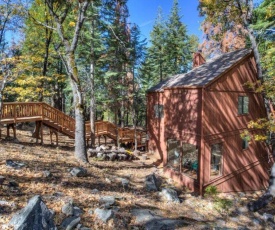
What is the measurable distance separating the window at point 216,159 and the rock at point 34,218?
949 cm

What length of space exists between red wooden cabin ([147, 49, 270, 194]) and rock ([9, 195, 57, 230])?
8223 mm

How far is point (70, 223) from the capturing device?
4.75 m

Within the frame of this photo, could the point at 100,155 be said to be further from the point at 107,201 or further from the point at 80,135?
the point at 107,201

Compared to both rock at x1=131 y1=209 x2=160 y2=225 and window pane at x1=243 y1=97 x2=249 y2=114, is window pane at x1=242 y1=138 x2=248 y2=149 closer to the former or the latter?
window pane at x1=243 y1=97 x2=249 y2=114

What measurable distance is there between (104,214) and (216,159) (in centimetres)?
863

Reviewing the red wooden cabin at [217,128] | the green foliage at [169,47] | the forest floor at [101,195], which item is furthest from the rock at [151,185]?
the green foliage at [169,47]

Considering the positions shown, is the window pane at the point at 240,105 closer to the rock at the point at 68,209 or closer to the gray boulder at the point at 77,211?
the gray boulder at the point at 77,211

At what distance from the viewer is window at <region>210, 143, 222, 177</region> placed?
39.6ft

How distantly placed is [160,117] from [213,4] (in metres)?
8.38

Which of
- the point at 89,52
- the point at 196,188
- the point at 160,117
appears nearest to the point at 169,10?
the point at 89,52

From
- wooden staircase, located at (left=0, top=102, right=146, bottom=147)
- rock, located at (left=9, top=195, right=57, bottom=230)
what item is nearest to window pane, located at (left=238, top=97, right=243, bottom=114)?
wooden staircase, located at (left=0, top=102, right=146, bottom=147)

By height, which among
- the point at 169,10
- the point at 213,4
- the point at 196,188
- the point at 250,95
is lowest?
the point at 196,188

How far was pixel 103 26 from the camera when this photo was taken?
17.2 meters

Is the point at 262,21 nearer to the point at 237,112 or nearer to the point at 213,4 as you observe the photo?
the point at 213,4
